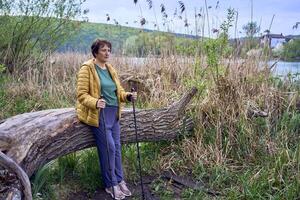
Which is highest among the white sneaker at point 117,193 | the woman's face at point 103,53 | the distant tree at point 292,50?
the woman's face at point 103,53

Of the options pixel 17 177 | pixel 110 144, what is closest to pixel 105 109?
pixel 110 144

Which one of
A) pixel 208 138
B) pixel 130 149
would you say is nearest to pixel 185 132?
pixel 208 138

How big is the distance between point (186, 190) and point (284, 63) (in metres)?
3.01

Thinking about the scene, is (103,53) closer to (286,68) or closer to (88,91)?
(88,91)

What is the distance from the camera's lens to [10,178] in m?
3.32

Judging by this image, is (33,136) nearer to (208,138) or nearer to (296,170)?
(208,138)

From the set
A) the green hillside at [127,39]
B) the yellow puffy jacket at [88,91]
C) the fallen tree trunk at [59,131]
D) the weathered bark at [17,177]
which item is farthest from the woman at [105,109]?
the green hillside at [127,39]

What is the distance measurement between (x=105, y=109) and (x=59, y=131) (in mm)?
498

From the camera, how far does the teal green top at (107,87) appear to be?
176 inches

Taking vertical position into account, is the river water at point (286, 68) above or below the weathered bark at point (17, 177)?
above

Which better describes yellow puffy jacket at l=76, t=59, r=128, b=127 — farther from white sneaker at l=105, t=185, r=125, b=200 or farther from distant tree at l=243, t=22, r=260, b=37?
distant tree at l=243, t=22, r=260, b=37

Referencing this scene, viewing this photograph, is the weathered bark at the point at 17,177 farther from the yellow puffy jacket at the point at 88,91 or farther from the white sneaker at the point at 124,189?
the white sneaker at the point at 124,189

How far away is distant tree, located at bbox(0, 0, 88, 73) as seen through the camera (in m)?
9.14

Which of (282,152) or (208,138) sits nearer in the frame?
(282,152)
